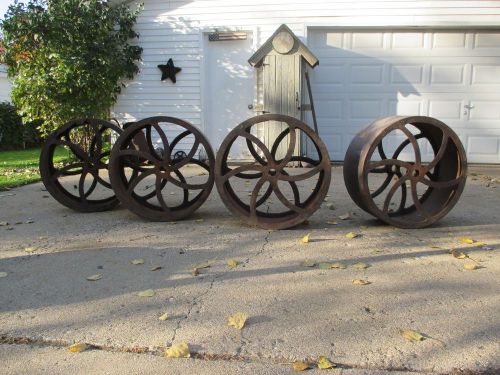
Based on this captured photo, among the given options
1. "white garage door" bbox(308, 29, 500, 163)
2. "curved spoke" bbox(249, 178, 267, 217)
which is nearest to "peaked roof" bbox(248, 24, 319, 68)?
"white garage door" bbox(308, 29, 500, 163)

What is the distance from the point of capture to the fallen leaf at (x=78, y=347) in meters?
2.57

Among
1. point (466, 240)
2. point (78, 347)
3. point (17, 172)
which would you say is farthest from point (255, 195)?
point (17, 172)

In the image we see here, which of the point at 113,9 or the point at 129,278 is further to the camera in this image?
the point at 113,9

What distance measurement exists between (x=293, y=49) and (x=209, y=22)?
202 cm

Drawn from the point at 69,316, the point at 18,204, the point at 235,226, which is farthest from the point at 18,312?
the point at 18,204

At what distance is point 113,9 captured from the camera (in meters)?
9.81

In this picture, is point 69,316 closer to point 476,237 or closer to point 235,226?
point 235,226

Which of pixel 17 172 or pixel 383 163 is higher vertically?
pixel 383 163

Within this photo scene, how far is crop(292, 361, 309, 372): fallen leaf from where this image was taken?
93.2 inches

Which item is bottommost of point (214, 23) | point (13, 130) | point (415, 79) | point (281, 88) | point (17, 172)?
point (17, 172)

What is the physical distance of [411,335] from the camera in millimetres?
2648

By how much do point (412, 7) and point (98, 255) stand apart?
26.1 feet

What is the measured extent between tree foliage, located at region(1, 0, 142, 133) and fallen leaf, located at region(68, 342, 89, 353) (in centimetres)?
762

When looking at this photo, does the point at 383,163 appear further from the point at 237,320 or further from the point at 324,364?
the point at 324,364
